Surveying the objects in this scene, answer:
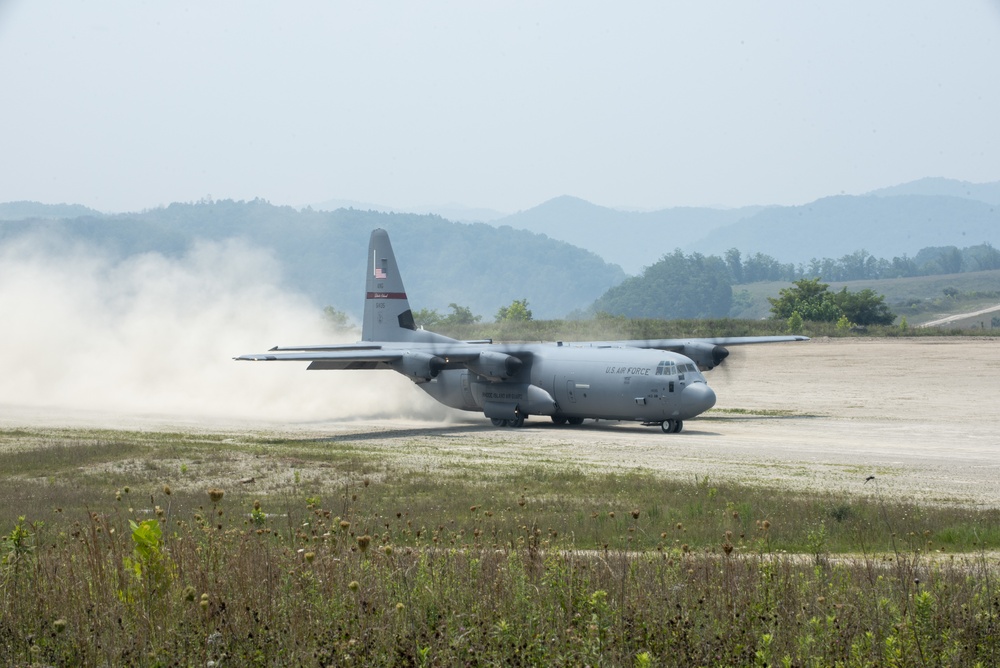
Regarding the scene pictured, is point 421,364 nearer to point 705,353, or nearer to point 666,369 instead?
point 666,369

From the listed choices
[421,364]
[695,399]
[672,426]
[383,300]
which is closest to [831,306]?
[383,300]

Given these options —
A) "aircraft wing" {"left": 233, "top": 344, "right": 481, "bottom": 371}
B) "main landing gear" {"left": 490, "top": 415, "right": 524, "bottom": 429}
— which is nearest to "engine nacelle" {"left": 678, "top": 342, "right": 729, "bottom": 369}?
"main landing gear" {"left": 490, "top": 415, "right": 524, "bottom": 429}

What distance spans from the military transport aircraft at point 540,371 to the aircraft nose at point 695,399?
32 mm

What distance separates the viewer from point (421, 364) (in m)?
36.1

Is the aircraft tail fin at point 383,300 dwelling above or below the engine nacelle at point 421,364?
above

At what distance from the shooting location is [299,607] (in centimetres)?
895

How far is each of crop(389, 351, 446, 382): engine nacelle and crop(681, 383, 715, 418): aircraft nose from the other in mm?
8203

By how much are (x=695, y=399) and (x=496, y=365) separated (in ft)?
23.4

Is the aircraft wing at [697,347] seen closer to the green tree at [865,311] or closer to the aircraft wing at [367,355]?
the aircraft wing at [367,355]

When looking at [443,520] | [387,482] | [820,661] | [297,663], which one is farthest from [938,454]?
[297,663]

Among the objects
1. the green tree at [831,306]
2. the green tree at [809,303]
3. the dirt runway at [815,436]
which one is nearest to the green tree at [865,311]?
the green tree at [831,306]

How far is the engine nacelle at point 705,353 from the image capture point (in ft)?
132

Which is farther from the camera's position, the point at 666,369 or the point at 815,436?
the point at 666,369

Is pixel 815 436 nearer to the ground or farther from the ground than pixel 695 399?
nearer to the ground
